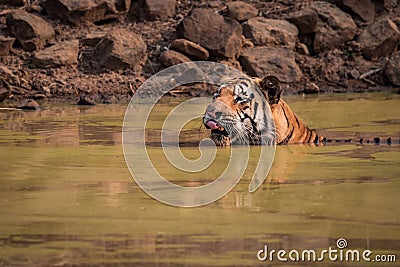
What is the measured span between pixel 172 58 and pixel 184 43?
0.72 ft

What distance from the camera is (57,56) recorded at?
11234mm

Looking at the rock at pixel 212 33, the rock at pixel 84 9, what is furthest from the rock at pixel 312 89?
the rock at pixel 84 9

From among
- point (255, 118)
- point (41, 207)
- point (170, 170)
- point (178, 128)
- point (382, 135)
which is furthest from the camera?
point (178, 128)

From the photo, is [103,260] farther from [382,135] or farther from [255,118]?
[382,135]

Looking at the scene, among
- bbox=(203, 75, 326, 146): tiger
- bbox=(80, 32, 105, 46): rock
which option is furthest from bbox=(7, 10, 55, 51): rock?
bbox=(203, 75, 326, 146): tiger

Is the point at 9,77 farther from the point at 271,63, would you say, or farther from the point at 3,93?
the point at 271,63

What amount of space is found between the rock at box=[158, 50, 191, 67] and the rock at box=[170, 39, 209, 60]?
63 mm

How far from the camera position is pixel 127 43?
11.3 metres

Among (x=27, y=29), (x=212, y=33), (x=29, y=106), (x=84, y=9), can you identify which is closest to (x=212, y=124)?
(x=29, y=106)

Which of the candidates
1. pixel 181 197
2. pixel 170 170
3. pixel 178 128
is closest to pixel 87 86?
pixel 178 128

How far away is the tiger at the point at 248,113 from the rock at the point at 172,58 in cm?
473

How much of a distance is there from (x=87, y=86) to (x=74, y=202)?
664 cm

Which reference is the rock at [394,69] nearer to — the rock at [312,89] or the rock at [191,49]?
the rock at [312,89]

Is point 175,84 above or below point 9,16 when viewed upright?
below
